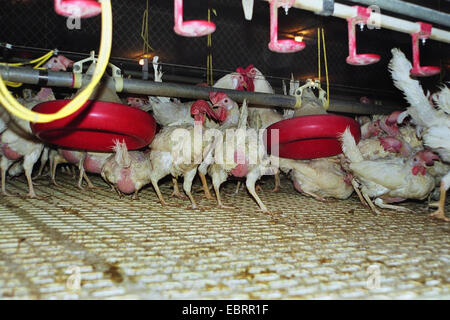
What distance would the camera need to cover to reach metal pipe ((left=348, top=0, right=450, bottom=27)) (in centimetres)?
169

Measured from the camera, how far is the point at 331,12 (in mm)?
1673

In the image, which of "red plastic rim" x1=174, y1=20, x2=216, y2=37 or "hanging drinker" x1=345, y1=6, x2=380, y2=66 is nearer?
"red plastic rim" x1=174, y1=20, x2=216, y2=37

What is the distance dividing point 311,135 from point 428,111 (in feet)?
3.39

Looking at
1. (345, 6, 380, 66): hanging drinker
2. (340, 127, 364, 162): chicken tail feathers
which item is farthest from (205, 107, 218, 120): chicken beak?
(345, 6, 380, 66): hanging drinker

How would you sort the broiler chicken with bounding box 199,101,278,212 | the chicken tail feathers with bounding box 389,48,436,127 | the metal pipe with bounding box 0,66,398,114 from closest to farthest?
the metal pipe with bounding box 0,66,398,114
the broiler chicken with bounding box 199,101,278,212
the chicken tail feathers with bounding box 389,48,436,127

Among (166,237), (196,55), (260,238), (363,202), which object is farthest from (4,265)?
(196,55)

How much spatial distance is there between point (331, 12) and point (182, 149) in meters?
1.37

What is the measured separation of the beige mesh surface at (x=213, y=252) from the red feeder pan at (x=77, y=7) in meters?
0.93

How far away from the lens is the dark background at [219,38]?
4.27m

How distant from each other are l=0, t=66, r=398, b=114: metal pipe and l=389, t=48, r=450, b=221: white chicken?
580 millimetres

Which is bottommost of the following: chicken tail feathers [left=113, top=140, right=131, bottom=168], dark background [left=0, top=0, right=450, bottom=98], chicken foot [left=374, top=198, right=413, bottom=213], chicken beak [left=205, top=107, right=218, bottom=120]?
chicken foot [left=374, top=198, right=413, bottom=213]

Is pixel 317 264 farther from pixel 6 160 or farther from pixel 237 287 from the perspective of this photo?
pixel 6 160

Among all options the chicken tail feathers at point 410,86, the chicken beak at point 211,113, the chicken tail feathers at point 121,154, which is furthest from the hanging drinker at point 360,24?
the chicken tail feathers at point 121,154

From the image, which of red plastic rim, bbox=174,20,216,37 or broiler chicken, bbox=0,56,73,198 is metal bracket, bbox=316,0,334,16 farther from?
broiler chicken, bbox=0,56,73,198
